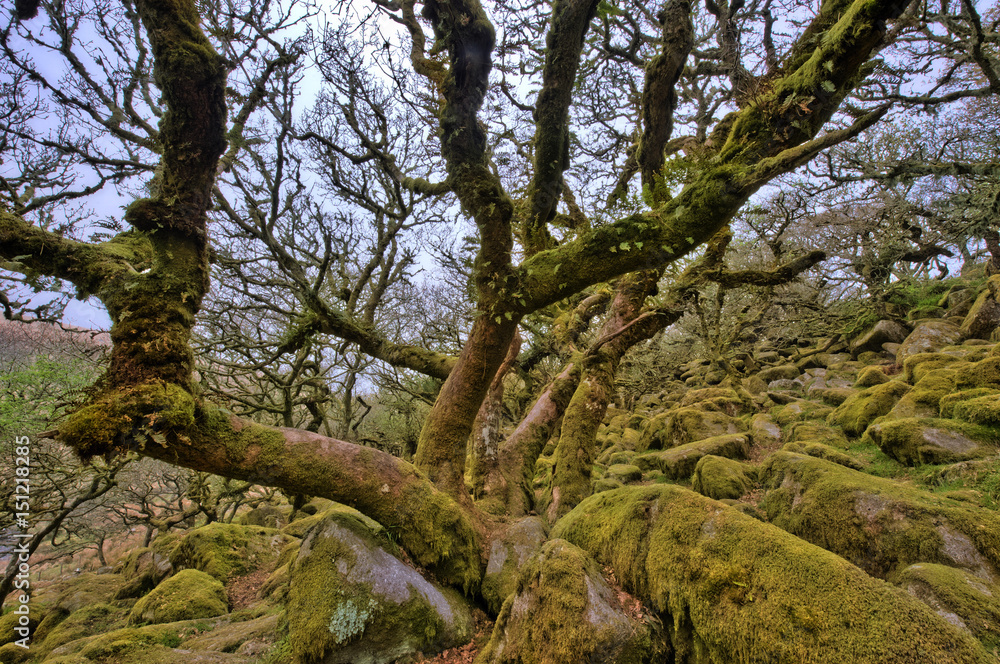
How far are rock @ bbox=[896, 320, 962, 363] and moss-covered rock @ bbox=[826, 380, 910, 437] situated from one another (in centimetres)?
274

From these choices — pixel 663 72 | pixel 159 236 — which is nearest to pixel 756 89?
pixel 663 72

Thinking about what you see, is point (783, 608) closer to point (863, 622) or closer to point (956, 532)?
point (863, 622)

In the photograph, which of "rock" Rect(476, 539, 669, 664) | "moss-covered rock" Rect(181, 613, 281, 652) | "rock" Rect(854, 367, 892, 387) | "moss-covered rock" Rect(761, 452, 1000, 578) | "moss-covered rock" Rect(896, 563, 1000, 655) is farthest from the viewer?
"rock" Rect(854, 367, 892, 387)

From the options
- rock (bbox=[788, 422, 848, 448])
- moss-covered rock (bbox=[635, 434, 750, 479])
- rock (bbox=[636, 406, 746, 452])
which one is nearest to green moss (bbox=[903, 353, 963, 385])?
rock (bbox=[788, 422, 848, 448])

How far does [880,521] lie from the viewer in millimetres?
3264

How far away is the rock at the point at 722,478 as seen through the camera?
201 inches

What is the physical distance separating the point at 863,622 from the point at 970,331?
33.0 ft

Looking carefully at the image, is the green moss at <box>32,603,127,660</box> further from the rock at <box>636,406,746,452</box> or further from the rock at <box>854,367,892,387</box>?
the rock at <box>854,367,892,387</box>

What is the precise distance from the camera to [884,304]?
1095 cm

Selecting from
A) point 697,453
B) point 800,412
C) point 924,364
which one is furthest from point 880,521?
point 800,412

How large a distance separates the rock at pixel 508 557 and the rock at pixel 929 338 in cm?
893

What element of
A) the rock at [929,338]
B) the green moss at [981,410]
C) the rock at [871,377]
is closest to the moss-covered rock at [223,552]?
the green moss at [981,410]

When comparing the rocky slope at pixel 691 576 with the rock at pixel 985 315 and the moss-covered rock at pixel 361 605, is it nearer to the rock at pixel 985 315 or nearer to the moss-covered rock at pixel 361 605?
the moss-covered rock at pixel 361 605

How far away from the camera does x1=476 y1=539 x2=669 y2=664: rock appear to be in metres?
2.65
